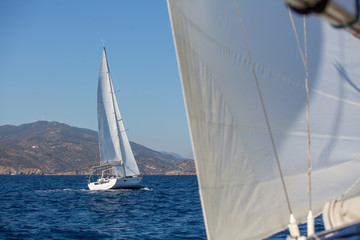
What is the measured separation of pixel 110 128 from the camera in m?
42.2

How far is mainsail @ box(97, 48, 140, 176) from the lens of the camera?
138ft

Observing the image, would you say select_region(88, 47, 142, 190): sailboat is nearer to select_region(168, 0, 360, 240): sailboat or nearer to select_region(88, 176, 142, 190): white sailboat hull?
select_region(88, 176, 142, 190): white sailboat hull

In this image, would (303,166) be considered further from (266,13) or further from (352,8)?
(352,8)

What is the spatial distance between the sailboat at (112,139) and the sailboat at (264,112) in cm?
3897

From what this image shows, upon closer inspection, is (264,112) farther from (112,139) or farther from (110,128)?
(112,139)

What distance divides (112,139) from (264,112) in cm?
4017

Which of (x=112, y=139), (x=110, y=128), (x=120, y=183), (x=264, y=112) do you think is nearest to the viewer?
(x=264, y=112)

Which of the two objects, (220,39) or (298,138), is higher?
(220,39)

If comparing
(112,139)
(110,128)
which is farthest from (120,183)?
(110,128)

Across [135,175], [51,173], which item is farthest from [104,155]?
[51,173]

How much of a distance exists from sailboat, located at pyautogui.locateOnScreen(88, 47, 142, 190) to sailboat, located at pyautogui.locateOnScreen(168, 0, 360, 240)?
128ft

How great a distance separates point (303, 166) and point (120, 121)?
39633 millimetres

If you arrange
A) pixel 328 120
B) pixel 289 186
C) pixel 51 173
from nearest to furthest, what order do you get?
pixel 289 186 → pixel 328 120 → pixel 51 173

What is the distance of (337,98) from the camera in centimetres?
388
